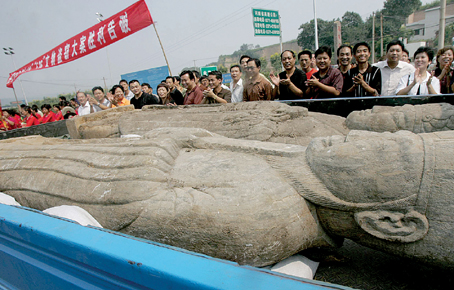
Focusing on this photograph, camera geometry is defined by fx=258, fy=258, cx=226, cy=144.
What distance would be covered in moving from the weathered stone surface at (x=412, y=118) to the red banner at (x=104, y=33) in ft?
18.3

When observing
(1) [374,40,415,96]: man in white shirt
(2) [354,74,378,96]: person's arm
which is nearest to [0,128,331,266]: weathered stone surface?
(2) [354,74,378,96]: person's arm

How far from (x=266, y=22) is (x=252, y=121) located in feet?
35.4

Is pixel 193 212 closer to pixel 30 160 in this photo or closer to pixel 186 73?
pixel 30 160

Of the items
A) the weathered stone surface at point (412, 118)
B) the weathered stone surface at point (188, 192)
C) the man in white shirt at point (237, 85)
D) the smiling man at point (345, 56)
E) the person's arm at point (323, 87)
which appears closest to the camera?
the weathered stone surface at point (188, 192)

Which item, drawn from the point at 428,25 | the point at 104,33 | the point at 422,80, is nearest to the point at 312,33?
the point at 428,25

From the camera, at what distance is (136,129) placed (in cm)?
→ 316

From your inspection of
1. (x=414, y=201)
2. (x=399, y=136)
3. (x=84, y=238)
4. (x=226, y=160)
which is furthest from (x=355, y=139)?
(x=84, y=238)

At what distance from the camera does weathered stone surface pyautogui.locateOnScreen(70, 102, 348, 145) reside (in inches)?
103

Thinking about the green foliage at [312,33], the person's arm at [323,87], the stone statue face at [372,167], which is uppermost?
the green foliage at [312,33]

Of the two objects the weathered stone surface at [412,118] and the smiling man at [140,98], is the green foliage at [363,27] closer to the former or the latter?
the smiling man at [140,98]

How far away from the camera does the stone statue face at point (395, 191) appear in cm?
110

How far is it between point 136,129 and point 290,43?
50125 millimetres

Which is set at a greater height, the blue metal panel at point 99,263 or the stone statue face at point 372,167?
the stone statue face at point 372,167

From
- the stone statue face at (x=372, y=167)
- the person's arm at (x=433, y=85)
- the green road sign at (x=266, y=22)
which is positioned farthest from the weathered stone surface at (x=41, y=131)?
the green road sign at (x=266, y=22)
